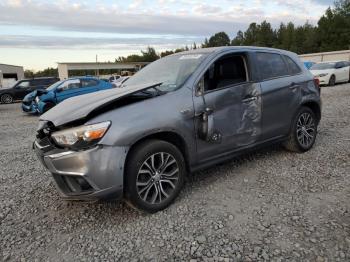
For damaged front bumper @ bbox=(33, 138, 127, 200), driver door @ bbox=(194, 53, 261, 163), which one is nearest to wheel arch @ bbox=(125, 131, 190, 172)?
driver door @ bbox=(194, 53, 261, 163)

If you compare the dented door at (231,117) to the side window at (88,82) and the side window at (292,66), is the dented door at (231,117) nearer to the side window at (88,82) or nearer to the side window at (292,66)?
the side window at (292,66)

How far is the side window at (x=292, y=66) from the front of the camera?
5375 millimetres

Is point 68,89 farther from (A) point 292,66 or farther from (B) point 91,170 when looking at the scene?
(B) point 91,170

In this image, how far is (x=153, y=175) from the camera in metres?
3.66

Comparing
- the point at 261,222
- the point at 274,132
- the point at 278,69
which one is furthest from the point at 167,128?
the point at 278,69

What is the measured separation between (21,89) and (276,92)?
19459 millimetres

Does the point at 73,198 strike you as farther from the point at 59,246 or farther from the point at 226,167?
the point at 226,167

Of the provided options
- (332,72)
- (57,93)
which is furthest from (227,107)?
(332,72)

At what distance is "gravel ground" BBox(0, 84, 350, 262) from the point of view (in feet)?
10.00

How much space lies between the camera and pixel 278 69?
515cm

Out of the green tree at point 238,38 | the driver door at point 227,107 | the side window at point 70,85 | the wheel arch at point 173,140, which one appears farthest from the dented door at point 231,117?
the green tree at point 238,38

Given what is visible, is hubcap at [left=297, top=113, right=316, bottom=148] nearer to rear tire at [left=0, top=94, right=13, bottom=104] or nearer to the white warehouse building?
rear tire at [left=0, top=94, right=13, bottom=104]

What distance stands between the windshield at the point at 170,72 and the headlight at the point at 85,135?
3.45ft

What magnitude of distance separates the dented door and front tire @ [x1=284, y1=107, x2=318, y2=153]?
0.96 m
